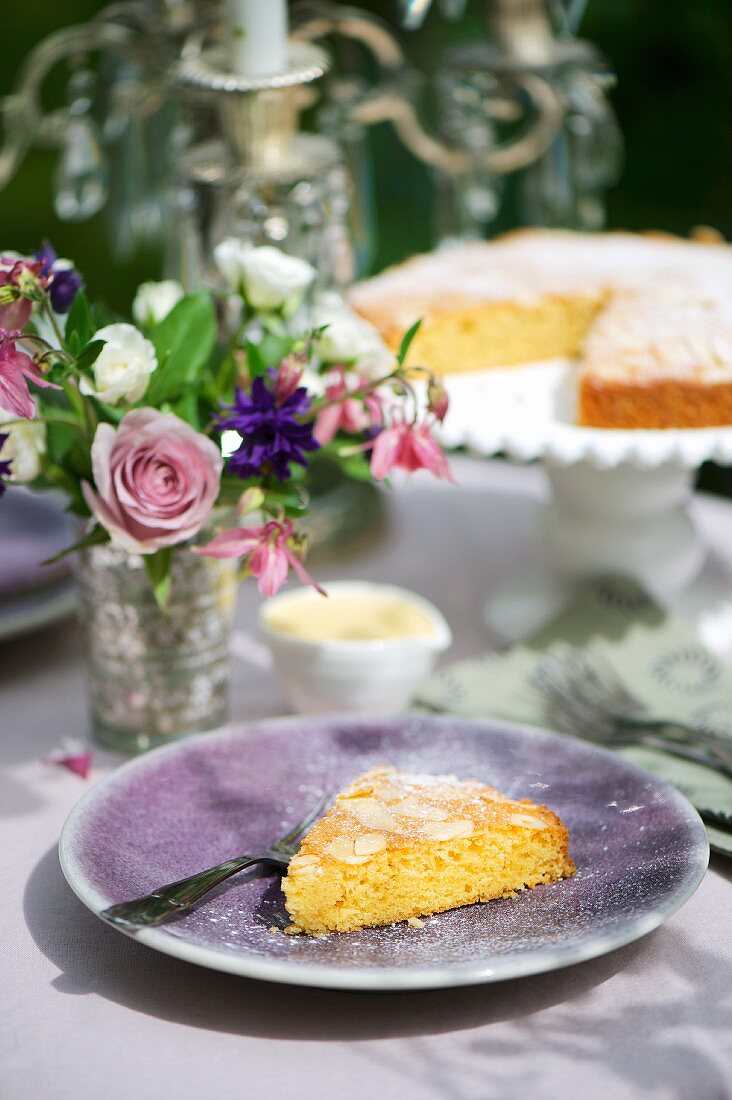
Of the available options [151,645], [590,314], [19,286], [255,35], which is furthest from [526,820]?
[590,314]

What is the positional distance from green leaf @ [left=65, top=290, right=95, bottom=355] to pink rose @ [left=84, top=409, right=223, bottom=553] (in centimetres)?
6

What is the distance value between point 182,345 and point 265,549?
0.69ft

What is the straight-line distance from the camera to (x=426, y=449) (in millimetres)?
1019

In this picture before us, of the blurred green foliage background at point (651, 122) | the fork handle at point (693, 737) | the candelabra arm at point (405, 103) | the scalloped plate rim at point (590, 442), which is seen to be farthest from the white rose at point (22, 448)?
the blurred green foliage background at point (651, 122)

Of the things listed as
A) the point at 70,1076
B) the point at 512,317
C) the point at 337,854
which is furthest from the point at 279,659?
the point at 512,317

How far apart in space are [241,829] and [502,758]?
0.22 m

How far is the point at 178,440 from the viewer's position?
100cm

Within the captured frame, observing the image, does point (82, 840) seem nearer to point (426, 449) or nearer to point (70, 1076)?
point (70, 1076)

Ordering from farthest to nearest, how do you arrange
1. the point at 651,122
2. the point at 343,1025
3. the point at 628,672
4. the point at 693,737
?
the point at 651,122
the point at 628,672
the point at 693,737
the point at 343,1025

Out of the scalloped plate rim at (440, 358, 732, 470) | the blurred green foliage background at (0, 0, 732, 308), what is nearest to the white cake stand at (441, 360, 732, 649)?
the scalloped plate rim at (440, 358, 732, 470)

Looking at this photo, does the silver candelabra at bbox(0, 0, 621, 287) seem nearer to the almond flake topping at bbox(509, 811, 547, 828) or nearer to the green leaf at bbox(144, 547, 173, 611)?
the green leaf at bbox(144, 547, 173, 611)

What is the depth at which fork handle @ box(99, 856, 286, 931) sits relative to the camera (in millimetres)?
822

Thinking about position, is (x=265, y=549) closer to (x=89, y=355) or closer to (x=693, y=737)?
(x=89, y=355)

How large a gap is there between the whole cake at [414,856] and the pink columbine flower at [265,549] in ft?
0.53
